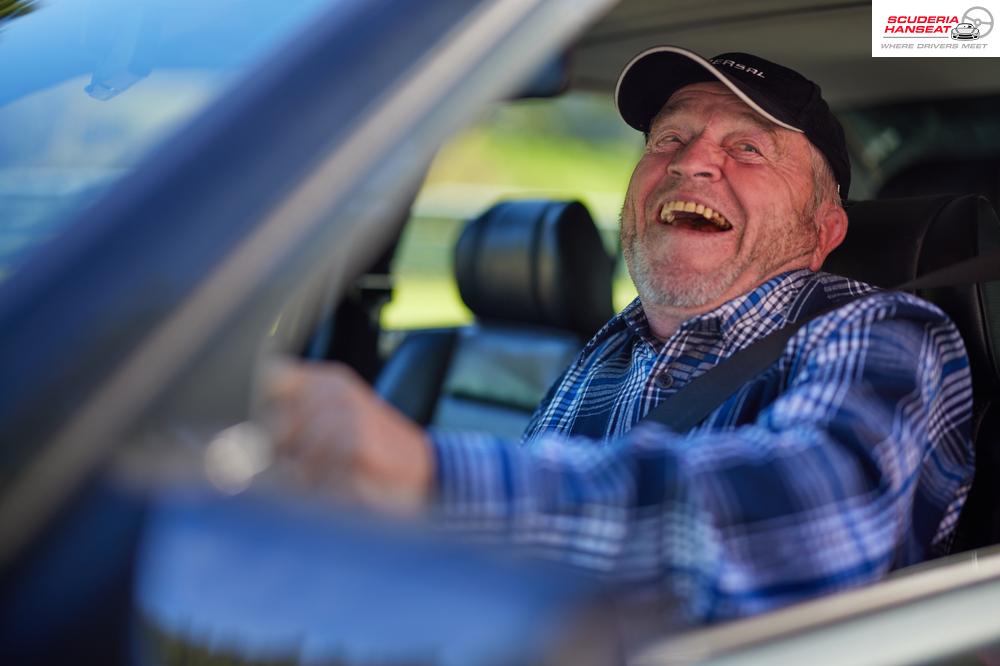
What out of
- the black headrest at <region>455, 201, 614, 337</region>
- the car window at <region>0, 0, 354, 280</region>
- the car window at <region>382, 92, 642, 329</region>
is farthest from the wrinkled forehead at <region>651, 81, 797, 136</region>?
the car window at <region>0, 0, 354, 280</region>

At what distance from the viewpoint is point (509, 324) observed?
3.37m

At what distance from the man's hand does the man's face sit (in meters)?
1.29

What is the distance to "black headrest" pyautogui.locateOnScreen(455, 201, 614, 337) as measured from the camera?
10.4 ft

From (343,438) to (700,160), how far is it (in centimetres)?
150

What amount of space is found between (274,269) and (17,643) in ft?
0.97

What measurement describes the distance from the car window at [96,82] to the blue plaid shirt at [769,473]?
13.9 inches

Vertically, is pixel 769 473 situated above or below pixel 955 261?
above

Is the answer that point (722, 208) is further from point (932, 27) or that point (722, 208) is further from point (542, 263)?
point (542, 263)

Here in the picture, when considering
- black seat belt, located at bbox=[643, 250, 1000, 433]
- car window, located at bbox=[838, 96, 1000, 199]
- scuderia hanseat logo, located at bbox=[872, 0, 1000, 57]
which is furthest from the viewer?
car window, located at bbox=[838, 96, 1000, 199]

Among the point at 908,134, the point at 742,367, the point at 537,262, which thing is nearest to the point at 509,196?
the point at 537,262

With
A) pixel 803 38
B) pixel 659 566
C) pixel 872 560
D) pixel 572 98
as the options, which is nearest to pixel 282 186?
pixel 659 566

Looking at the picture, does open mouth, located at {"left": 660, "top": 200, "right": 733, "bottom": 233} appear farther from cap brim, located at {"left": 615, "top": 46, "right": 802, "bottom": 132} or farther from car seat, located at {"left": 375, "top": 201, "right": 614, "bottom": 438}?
car seat, located at {"left": 375, "top": 201, "right": 614, "bottom": 438}

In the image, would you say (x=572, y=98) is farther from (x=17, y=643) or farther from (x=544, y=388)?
(x=17, y=643)

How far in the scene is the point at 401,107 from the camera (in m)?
0.85
